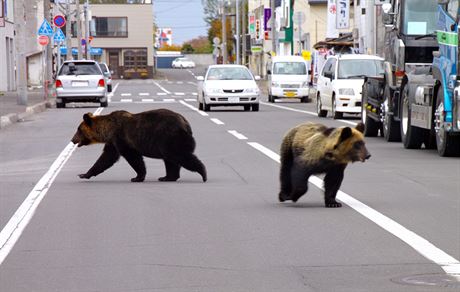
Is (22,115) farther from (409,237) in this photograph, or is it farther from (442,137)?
(409,237)

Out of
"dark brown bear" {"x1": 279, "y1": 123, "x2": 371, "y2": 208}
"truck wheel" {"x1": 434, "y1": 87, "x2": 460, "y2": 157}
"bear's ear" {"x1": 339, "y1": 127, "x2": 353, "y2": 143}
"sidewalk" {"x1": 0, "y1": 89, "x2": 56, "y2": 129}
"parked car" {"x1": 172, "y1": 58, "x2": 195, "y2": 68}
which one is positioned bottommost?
"parked car" {"x1": 172, "y1": 58, "x2": 195, "y2": 68}

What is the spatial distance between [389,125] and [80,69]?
2088 centimetres

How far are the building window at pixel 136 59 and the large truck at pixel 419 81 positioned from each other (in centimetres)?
10345

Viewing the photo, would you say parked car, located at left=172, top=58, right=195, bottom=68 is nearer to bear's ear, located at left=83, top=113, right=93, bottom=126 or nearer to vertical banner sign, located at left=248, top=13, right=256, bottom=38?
vertical banner sign, located at left=248, top=13, right=256, bottom=38

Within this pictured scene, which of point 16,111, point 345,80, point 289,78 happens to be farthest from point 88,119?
point 289,78

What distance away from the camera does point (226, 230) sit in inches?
408

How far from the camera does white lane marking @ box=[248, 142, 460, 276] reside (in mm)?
8461

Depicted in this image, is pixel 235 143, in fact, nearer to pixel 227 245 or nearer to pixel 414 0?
pixel 414 0

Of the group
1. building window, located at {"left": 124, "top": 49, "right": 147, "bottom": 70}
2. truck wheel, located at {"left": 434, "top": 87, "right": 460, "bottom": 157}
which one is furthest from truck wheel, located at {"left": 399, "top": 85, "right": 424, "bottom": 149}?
building window, located at {"left": 124, "top": 49, "right": 147, "bottom": 70}

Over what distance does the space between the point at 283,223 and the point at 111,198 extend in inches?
113

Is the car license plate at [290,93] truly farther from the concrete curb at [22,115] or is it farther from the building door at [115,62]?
the building door at [115,62]

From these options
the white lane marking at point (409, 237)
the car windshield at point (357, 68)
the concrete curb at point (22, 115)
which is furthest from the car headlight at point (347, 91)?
the white lane marking at point (409, 237)

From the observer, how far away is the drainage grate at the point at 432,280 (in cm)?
767

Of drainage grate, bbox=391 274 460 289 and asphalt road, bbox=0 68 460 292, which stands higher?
drainage grate, bbox=391 274 460 289
